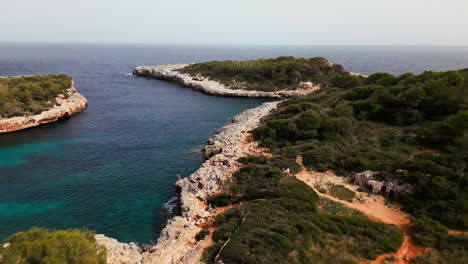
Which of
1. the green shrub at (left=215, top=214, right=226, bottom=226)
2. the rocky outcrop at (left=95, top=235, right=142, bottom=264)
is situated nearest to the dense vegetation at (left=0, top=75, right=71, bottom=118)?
the rocky outcrop at (left=95, top=235, right=142, bottom=264)

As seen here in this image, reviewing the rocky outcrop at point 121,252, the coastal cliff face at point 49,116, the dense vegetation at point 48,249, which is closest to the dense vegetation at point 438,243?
the rocky outcrop at point 121,252

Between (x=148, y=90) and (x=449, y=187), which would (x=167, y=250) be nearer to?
(x=449, y=187)

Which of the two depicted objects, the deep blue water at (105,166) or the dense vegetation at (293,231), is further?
the deep blue water at (105,166)

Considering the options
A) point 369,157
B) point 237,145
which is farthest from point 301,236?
point 237,145

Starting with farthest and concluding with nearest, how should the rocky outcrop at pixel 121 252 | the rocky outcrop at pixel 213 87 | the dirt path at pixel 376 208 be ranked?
the rocky outcrop at pixel 213 87 → the rocky outcrop at pixel 121 252 → the dirt path at pixel 376 208

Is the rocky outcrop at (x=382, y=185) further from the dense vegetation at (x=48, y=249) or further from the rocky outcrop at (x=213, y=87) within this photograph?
the rocky outcrop at (x=213, y=87)

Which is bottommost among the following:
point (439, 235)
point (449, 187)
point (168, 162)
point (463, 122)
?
point (168, 162)
